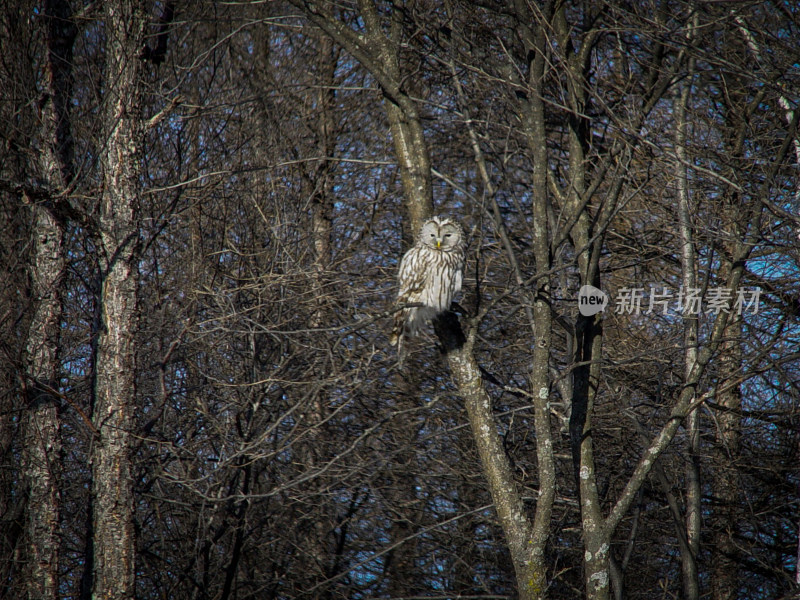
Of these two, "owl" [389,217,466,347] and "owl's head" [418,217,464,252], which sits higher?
"owl's head" [418,217,464,252]

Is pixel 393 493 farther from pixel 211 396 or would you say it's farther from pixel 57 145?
pixel 57 145

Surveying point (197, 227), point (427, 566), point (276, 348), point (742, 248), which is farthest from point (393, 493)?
point (742, 248)

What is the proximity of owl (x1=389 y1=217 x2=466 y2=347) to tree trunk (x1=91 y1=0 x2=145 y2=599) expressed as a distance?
221cm

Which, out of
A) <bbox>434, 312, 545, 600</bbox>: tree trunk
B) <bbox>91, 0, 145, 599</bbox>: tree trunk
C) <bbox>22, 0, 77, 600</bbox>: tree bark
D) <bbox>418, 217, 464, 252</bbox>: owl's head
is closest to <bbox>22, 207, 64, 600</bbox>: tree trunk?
<bbox>22, 0, 77, 600</bbox>: tree bark

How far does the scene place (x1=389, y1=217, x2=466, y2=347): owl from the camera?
521cm

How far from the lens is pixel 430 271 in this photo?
17.5 ft

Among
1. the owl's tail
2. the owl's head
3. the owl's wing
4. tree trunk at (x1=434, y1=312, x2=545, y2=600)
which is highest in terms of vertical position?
the owl's head

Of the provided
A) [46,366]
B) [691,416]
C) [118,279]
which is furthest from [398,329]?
[46,366]

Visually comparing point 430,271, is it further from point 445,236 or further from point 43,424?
point 43,424

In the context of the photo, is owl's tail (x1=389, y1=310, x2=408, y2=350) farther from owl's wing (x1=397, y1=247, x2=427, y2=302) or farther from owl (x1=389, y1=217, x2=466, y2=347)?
owl's wing (x1=397, y1=247, x2=427, y2=302)

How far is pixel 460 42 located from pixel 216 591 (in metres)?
5.18

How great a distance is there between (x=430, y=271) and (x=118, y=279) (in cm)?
254

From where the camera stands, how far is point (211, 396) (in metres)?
6.91

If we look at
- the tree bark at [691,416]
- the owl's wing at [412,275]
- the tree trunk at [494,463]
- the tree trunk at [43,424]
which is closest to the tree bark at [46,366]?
the tree trunk at [43,424]
